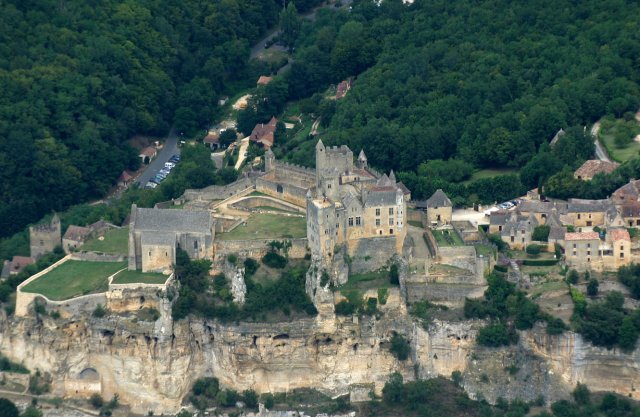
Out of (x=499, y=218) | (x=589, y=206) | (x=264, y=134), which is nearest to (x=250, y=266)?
(x=499, y=218)

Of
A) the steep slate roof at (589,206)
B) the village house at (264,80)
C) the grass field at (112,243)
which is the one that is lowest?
the grass field at (112,243)

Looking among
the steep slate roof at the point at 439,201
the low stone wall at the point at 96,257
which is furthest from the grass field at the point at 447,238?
the low stone wall at the point at 96,257

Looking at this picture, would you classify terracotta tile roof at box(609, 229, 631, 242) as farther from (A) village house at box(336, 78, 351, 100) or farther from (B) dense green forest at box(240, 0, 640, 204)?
(A) village house at box(336, 78, 351, 100)

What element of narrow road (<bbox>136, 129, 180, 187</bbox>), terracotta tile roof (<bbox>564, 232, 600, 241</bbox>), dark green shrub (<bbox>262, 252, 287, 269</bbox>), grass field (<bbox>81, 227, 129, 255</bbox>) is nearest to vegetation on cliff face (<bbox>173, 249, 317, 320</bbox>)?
dark green shrub (<bbox>262, 252, 287, 269</bbox>)

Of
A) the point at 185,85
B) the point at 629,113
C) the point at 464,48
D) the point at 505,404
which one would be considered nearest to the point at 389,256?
the point at 505,404

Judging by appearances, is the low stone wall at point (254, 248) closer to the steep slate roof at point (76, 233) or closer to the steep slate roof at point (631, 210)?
the steep slate roof at point (76, 233)
